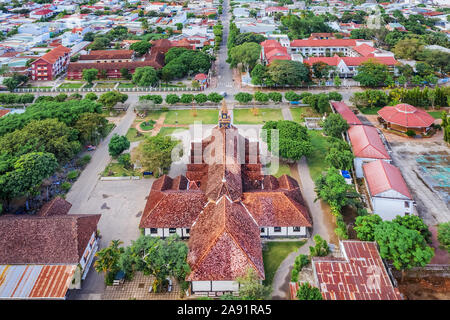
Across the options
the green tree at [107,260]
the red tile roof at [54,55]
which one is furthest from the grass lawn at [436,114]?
the red tile roof at [54,55]

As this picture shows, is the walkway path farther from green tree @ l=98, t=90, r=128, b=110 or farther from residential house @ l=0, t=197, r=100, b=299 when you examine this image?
green tree @ l=98, t=90, r=128, b=110

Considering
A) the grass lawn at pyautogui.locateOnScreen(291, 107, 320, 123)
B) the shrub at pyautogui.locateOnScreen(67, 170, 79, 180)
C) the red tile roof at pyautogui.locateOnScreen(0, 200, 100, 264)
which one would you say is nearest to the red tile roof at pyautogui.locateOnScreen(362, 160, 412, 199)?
the grass lawn at pyautogui.locateOnScreen(291, 107, 320, 123)

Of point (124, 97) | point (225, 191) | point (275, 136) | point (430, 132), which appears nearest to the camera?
point (225, 191)

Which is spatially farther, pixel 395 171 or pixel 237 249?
pixel 395 171

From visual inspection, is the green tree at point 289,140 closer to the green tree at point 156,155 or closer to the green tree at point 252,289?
the green tree at point 156,155

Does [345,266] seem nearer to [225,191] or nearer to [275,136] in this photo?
[225,191]

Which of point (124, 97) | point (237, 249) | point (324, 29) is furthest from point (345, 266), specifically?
point (324, 29)

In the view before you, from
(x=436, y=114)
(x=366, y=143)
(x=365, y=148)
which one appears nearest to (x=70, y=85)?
(x=366, y=143)
